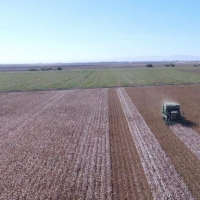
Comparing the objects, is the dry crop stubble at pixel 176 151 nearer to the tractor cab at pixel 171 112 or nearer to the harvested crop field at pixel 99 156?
the harvested crop field at pixel 99 156

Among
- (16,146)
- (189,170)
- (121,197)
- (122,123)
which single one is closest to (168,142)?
(189,170)

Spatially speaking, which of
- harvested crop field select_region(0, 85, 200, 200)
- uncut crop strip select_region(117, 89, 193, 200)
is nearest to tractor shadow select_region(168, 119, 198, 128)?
harvested crop field select_region(0, 85, 200, 200)

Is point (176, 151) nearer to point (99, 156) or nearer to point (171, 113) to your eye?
point (99, 156)

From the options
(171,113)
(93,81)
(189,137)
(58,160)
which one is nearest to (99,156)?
(58,160)

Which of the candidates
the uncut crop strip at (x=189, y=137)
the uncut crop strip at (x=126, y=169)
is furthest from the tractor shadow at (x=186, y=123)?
the uncut crop strip at (x=126, y=169)

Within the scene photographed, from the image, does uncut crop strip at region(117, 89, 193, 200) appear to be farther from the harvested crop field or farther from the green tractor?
the green tractor

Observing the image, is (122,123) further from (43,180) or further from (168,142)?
Answer: (43,180)
